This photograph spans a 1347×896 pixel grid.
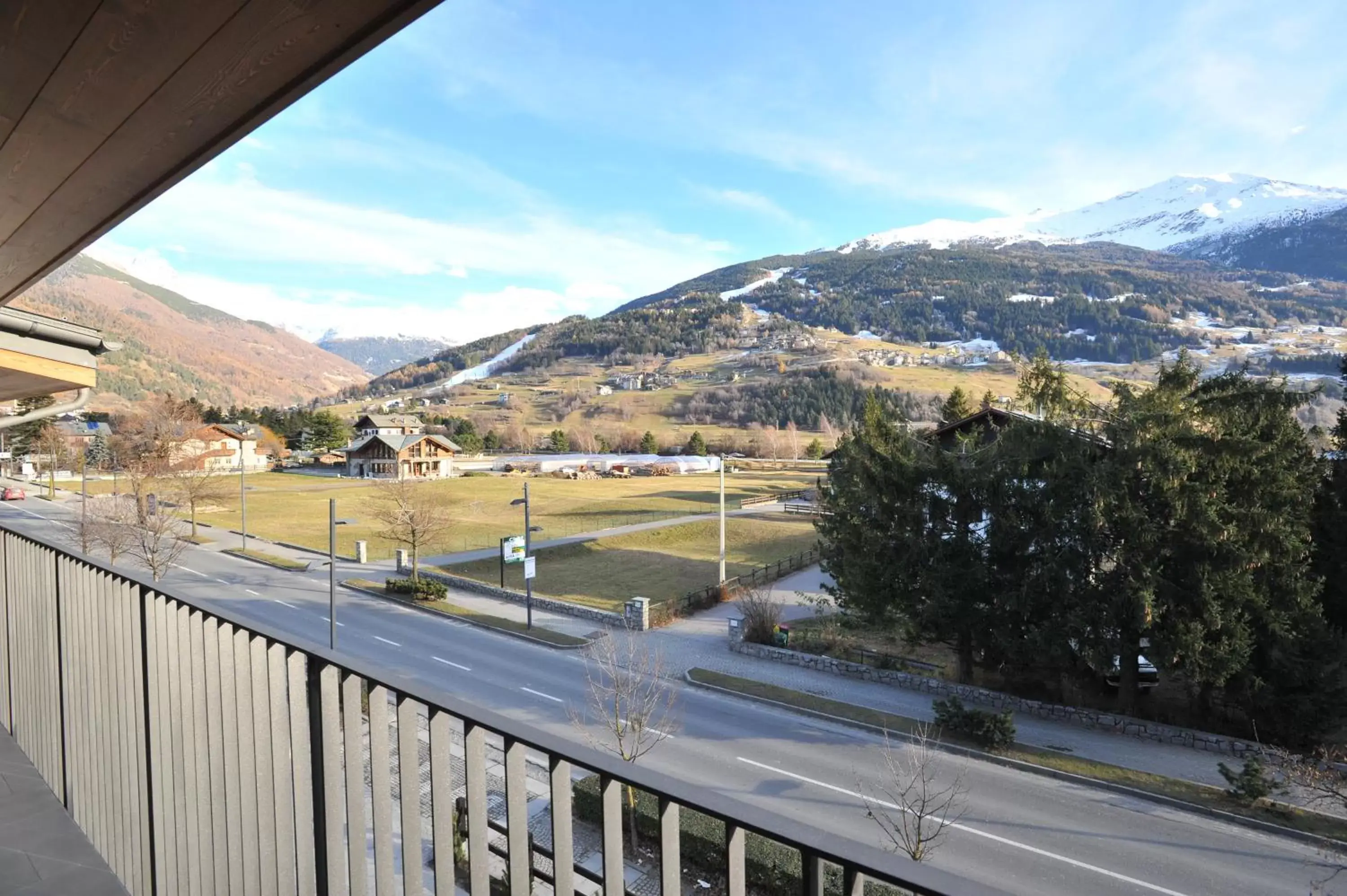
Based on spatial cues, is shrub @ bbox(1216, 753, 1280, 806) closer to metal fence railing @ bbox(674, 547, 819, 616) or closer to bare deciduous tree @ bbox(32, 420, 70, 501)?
metal fence railing @ bbox(674, 547, 819, 616)

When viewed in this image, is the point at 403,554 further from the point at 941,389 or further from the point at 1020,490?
the point at 941,389

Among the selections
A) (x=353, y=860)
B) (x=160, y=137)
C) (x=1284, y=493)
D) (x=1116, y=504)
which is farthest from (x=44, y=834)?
(x=1284, y=493)

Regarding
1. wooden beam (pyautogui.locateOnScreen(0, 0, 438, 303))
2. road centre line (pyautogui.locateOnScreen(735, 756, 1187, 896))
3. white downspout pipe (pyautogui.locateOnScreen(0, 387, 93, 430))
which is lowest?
road centre line (pyautogui.locateOnScreen(735, 756, 1187, 896))

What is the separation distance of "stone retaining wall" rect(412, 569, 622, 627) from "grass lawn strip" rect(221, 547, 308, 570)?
4.02 metres

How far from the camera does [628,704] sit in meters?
11.2

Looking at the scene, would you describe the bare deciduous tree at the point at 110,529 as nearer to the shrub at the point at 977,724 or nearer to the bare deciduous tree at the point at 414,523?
the bare deciduous tree at the point at 414,523

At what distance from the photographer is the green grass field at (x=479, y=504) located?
35147mm

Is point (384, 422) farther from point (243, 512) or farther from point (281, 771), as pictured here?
point (281, 771)

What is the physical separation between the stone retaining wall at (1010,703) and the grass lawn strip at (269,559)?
18.3 m

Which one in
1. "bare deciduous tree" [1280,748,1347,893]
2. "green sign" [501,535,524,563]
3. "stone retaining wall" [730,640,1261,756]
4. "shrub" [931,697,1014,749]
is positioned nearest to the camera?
"bare deciduous tree" [1280,748,1347,893]

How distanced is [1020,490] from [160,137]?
15.9 meters

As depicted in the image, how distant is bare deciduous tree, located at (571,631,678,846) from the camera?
11.0m

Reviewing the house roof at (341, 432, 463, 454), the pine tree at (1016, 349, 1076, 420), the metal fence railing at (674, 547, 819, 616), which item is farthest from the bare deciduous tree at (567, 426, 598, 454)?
the pine tree at (1016, 349, 1076, 420)

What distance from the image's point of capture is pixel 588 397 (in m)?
130
